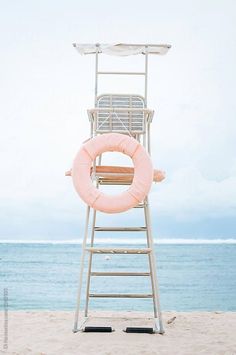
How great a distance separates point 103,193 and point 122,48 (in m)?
1.43

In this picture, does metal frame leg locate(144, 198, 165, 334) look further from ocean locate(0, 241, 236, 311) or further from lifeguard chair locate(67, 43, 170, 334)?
ocean locate(0, 241, 236, 311)

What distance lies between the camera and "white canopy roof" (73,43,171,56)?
5973 mm

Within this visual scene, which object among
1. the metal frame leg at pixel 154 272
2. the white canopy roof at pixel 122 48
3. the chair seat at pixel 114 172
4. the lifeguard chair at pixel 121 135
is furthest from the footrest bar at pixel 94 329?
the white canopy roof at pixel 122 48

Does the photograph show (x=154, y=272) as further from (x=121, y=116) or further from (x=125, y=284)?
(x=125, y=284)

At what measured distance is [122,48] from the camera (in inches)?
237

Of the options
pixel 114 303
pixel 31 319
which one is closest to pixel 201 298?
pixel 114 303

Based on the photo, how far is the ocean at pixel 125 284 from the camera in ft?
65.1

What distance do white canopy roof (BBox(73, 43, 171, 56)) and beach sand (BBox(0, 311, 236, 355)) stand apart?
250 centimetres

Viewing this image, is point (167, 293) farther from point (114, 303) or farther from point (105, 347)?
point (105, 347)

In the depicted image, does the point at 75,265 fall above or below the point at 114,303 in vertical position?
above

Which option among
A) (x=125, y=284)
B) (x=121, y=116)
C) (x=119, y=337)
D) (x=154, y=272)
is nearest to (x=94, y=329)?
(x=119, y=337)

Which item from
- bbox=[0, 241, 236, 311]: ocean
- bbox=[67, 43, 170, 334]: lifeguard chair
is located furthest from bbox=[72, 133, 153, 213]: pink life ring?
bbox=[0, 241, 236, 311]: ocean

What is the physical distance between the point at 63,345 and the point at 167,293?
→ 19.7 metres

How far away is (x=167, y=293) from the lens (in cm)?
2431
